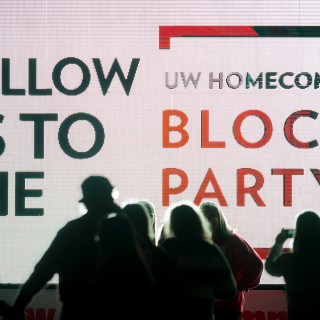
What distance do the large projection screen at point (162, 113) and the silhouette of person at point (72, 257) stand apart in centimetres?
184

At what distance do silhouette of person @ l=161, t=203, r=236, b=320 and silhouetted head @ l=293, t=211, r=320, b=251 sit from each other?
1.82 ft

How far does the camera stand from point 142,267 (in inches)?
150

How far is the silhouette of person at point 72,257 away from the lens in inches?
162

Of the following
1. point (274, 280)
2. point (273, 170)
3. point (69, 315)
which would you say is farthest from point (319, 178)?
point (69, 315)

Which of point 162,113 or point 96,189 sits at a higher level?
point 162,113

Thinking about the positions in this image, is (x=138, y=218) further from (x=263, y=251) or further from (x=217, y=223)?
(x=263, y=251)

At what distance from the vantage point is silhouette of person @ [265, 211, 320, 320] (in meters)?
4.62

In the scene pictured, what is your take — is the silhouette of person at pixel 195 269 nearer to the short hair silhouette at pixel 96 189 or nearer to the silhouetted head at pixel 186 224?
the silhouetted head at pixel 186 224

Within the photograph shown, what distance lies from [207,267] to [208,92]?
2.28 m

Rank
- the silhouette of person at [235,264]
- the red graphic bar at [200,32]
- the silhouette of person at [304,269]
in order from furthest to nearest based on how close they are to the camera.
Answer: the red graphic bar at [200,32] < the silhouette of person at [235,264] < the silhouette of person at [304,269]

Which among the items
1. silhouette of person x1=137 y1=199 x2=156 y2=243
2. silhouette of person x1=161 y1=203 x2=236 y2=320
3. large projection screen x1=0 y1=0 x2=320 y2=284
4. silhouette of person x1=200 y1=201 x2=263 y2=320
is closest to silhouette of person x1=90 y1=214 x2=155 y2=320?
silhouette of person x1=161 y1=203 x2=236 y2=320

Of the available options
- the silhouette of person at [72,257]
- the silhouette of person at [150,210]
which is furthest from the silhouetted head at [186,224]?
the silhouette of person at [150,210]

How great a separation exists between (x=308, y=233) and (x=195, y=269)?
75 cm

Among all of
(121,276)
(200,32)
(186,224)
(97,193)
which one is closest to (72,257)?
(97,193)
